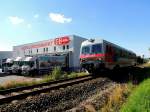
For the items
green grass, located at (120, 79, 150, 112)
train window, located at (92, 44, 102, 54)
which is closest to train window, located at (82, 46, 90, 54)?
train window, located at (92, 44, 102, 54)

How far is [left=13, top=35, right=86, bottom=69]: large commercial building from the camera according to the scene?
43734 mm

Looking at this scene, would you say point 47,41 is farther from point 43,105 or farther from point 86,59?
point 43,105

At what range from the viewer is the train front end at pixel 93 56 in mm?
18866

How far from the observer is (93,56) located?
19.5 meters

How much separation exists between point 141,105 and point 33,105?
12.3ft

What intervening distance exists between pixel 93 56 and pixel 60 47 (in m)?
28.2

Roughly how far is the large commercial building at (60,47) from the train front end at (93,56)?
22.2 m

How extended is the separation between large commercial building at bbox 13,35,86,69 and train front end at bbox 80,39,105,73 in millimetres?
22243

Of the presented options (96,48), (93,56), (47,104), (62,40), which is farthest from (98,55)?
(62,40)

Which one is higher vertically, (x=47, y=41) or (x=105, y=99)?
(x=47, y=41)

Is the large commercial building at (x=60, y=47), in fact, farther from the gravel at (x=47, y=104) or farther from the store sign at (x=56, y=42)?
the gravel at (x=47, y=104)

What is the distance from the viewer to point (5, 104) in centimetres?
880

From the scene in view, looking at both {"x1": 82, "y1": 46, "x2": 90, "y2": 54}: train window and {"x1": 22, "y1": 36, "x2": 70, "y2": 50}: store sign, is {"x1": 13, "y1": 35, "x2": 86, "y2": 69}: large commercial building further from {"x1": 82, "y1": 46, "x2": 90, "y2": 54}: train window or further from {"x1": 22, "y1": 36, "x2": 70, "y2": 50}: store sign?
{"x1": 82, "y1": 46, "x2": 90, "y2": 54}: train window

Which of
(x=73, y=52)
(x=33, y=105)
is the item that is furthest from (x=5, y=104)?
(x=73, y=52)
